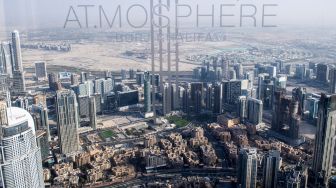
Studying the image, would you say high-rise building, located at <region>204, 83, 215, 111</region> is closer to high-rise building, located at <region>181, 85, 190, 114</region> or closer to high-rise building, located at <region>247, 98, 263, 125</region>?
high-rise building, located at <region>181, 85, 190, 114</region>

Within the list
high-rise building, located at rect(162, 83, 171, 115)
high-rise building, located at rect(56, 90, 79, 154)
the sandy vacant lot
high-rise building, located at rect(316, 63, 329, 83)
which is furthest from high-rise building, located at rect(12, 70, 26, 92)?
high-rise building, located at rect(316, 63, 329, 83)

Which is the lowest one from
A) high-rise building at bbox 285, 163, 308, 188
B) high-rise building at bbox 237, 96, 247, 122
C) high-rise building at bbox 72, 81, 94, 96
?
high-rise building at bbox 285, 163, 308, 188

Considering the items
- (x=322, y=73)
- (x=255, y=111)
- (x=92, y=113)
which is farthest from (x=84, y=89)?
(x=322, y=73)

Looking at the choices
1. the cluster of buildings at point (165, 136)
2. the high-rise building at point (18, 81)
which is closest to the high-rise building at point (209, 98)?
the cluster of buildings at point (165, 136)

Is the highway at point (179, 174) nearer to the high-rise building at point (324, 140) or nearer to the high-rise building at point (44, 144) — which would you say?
the high-rise building at point (324, 140)

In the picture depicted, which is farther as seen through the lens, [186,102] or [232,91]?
[232,91]

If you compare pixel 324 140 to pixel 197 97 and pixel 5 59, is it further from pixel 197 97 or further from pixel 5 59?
pixel 5 59

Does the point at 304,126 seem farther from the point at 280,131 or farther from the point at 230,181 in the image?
the point at 230,181
